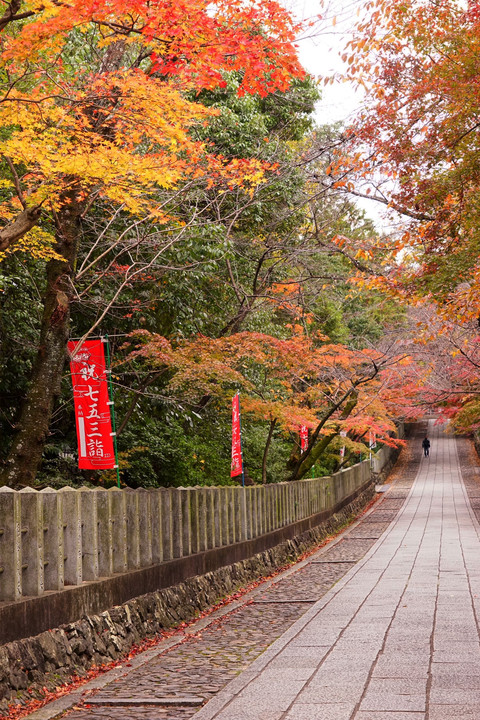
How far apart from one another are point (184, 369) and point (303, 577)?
4825 mm

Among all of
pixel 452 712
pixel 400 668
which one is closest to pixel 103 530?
pixel 400 668

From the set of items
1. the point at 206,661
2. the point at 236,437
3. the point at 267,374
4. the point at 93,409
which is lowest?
the point at 206,661

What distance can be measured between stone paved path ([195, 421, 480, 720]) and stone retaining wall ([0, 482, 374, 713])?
1.42 meters

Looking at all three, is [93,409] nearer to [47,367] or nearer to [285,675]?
[47,367]

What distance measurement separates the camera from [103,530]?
8.10 m

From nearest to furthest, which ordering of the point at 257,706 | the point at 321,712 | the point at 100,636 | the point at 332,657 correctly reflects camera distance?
the point at 321,712 < the point at 257,706 < the point at 332,657 < the point at 100,636

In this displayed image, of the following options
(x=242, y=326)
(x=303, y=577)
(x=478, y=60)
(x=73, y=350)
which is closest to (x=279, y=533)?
(x=303, y=577)

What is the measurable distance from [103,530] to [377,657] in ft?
10.1

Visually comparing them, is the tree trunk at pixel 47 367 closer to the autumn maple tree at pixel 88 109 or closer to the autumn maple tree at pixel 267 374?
the autumn maple tree at pixel 88 109

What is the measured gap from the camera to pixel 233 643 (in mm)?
8609

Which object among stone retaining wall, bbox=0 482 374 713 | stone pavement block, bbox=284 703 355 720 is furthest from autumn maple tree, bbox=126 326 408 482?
stone pavement block, bbox=284 703 355 720

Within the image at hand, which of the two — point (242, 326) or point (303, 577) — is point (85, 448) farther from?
point (242, 326)

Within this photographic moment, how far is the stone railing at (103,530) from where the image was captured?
6312mm

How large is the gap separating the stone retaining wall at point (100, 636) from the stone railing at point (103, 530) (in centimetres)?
40
